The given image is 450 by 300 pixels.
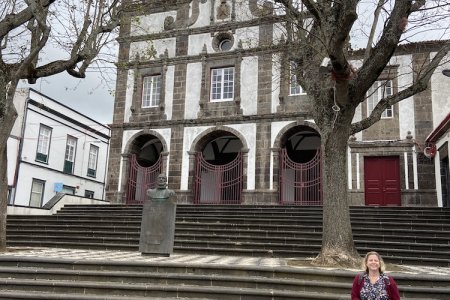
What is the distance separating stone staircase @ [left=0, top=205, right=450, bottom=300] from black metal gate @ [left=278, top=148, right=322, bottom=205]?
10.2 feet

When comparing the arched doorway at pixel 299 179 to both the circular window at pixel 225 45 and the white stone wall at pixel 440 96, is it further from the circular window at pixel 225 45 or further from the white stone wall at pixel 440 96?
the circular window at pixel 225 45

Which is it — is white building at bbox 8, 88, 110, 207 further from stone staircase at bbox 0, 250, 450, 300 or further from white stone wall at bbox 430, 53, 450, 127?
white stone wall at bbox 430, 53, 450, 127

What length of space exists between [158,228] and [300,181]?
8.82 m

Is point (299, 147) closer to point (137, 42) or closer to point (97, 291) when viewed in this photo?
point (137, 42)

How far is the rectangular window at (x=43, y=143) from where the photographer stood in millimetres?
22984

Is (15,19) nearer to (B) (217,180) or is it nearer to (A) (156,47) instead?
(B) (217,180)

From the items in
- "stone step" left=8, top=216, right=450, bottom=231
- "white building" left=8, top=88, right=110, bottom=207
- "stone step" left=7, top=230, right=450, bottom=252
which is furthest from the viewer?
"white building" left=8, top=88, right=110, bottom=207

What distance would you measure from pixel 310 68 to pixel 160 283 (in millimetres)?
5242

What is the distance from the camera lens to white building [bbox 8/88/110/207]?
2161 centimetres

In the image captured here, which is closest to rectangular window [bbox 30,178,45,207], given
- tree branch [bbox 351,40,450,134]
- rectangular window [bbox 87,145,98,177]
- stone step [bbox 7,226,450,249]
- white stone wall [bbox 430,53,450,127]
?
rectangular window [bbox 87,145,98,177]

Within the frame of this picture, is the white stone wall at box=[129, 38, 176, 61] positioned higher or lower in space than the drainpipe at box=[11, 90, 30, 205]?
higher

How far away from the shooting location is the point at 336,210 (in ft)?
26.7

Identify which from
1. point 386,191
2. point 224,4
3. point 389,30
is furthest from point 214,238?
point 224,4

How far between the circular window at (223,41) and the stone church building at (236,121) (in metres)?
0.04
